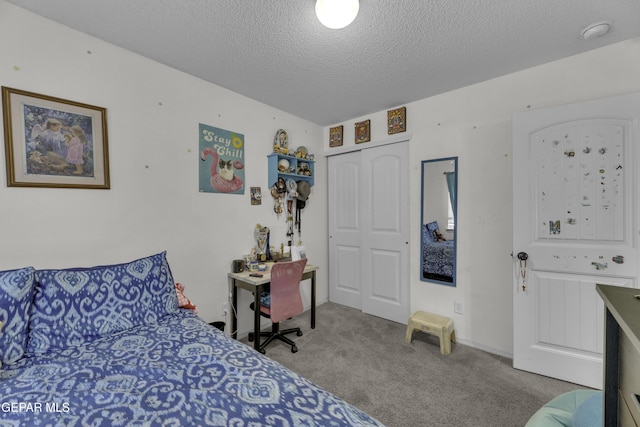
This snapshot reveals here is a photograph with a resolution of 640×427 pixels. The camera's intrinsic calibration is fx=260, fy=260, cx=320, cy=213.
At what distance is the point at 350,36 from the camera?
71.6 inches

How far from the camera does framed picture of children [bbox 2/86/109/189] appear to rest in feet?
5.07

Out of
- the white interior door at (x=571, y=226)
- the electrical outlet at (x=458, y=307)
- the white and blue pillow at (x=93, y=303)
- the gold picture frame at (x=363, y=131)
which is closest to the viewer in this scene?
the white and blue pillow at (x=93, y=303)

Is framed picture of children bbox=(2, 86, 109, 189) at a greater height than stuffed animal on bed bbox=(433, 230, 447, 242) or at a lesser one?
greater

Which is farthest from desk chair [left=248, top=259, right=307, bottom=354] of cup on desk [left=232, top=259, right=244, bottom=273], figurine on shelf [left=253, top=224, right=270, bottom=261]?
figurine on shelf [left=253, top=224, right=270, bottom=261]

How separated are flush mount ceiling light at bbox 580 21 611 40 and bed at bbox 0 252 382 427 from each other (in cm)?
268

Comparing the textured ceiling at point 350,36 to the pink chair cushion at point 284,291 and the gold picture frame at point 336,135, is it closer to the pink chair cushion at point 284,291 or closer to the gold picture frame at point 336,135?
the gold picture frame at point 336,135

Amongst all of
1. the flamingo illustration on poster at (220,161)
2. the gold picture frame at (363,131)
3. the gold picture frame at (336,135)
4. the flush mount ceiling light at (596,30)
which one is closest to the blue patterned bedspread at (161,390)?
the flamingo illustration on poster at (220,161)

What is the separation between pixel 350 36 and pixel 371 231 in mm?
2159

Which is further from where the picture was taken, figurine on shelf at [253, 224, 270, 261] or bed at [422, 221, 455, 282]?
figurine on shelf at [253, 224, 270, 261]

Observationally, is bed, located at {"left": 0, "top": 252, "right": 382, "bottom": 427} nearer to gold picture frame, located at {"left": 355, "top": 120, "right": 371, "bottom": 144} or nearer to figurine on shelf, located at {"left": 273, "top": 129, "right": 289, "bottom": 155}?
figurine on shelf, located at {"left": 273, "top": 129, "right": 289, "bottom": 155}

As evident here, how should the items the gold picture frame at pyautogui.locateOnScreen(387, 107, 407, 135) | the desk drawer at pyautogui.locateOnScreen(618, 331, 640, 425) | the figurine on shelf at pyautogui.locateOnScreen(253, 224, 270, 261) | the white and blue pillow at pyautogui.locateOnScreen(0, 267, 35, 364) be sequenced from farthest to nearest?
the gold picture frame at pyautogui.locateOnScreen(387, 107, 407, 135) < the figurine on shelf at pyautogui.locateOnScreen(253, 224, 270, 261) < the white and blue pillow at pyautogui.locateOnScreen(0, 267, 35, 364) < the desk drawer at pyautogui.locateOnScreen(618, 331, 640, 425)

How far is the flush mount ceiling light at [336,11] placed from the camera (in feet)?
4.60

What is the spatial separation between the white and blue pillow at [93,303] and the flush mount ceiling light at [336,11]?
187 centimetres

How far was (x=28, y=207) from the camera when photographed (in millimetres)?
1593
